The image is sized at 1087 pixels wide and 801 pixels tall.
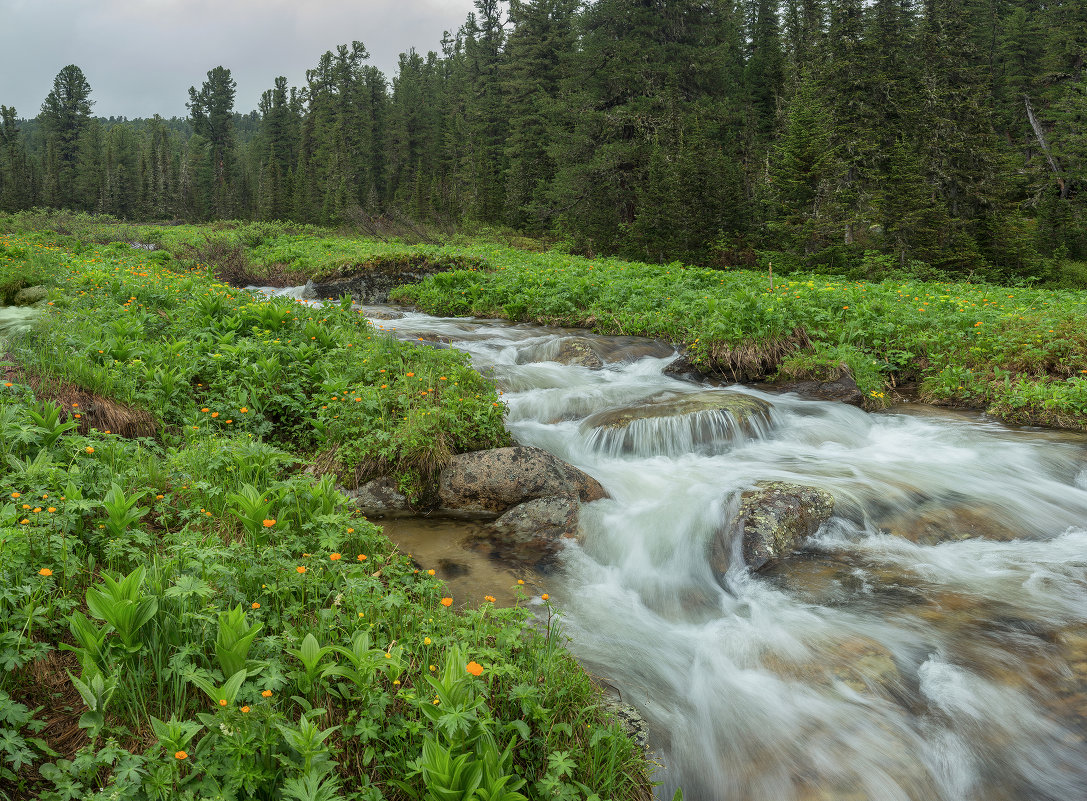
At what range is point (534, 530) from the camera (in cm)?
538

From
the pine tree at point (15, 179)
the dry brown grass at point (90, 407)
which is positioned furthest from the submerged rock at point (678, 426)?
the pine tree at point (15, 179)

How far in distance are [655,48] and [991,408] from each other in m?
23.8

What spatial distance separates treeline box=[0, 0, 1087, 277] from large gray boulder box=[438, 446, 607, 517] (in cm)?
1794

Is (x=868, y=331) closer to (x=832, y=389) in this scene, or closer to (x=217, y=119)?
(x=832, y=389)

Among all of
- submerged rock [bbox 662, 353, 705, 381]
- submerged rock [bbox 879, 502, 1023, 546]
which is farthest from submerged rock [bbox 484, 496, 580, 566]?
submerged rock [bbox 662, 353, 705, 381]

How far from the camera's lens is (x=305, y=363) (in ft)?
22.7

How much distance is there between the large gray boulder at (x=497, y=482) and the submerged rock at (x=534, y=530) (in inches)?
4.2

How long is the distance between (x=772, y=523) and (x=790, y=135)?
822 inches

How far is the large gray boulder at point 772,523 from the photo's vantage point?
16.8 feet

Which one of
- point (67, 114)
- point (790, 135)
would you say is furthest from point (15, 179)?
point (790, 135)

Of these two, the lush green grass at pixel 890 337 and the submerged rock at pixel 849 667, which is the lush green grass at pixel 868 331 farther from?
the submerged rock at pixel 849 667

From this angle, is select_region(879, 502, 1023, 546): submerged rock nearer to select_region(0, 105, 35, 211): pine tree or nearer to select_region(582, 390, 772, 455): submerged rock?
select_region(582, 390, 772, 455): submerged rock

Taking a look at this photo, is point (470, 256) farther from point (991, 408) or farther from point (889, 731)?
point (889, 731)

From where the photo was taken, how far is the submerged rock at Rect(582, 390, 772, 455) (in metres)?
7.18
